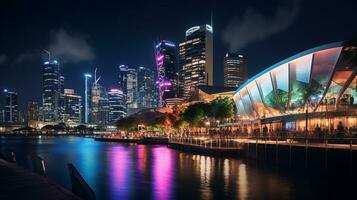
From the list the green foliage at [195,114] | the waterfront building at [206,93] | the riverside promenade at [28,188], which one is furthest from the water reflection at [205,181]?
the waterfront building at [206,93]

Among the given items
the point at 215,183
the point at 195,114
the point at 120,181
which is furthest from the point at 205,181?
the point at 195,114

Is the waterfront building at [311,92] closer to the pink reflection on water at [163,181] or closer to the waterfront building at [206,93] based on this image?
the pink reflection on water at [163,181]

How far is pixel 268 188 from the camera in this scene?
33031 millimetres

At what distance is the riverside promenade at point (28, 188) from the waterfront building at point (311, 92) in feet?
118

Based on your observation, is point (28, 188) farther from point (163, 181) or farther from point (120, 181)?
point (163, 181)

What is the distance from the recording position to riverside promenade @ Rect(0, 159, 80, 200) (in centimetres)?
1800

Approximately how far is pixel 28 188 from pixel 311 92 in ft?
208

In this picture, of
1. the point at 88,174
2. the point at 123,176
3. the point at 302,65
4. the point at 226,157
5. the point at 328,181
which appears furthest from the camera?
the point at 302,65

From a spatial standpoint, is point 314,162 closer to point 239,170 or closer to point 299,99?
point 239,170

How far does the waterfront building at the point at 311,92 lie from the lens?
63.4 m

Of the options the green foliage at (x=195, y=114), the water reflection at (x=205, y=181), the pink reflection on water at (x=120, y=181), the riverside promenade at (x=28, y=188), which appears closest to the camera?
the riverside promenade at (x=28, y=188)

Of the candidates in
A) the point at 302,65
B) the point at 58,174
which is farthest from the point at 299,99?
the point at 58,174

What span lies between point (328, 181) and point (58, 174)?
28.1m

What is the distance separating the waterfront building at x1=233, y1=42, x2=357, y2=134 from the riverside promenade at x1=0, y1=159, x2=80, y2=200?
35975 mm
